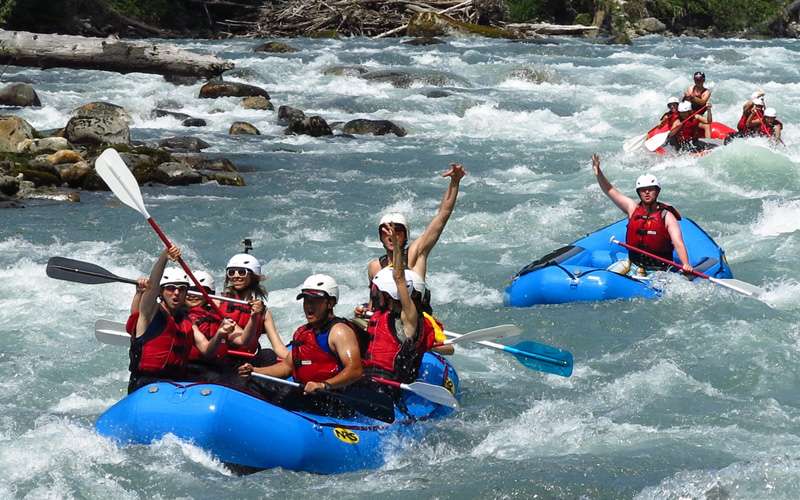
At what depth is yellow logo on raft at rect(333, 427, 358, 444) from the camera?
545 cm

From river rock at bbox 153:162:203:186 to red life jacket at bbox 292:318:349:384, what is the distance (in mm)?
7259

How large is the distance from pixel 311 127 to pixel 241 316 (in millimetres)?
10039

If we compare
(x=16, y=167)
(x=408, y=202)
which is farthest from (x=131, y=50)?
(x=408, y=202)

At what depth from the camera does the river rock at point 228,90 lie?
1809cm

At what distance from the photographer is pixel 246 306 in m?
5.80

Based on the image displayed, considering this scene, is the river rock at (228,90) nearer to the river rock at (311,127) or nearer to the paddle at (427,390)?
the river rock at (311,127)

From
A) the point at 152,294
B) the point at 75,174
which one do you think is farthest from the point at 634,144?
the point at 152,294

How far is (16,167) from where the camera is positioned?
1212 cm

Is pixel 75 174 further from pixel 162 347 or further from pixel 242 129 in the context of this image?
pixel 162 347

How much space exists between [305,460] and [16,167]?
788 centimetres

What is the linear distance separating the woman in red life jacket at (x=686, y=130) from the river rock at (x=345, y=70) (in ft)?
25.9

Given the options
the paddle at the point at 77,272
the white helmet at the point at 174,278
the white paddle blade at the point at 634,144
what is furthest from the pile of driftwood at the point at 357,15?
the white helmet at the point at 174,278

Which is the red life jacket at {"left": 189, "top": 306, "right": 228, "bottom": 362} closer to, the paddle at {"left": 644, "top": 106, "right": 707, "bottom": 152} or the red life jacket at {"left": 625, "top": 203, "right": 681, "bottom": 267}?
the red life jacket at {"left": 625, "top": 203, "right": 681, "bottom": 267}

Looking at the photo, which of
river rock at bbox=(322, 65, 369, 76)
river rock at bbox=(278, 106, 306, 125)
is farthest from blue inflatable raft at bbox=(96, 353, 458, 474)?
river rock at bbox=(322, 65, 369, 76)
